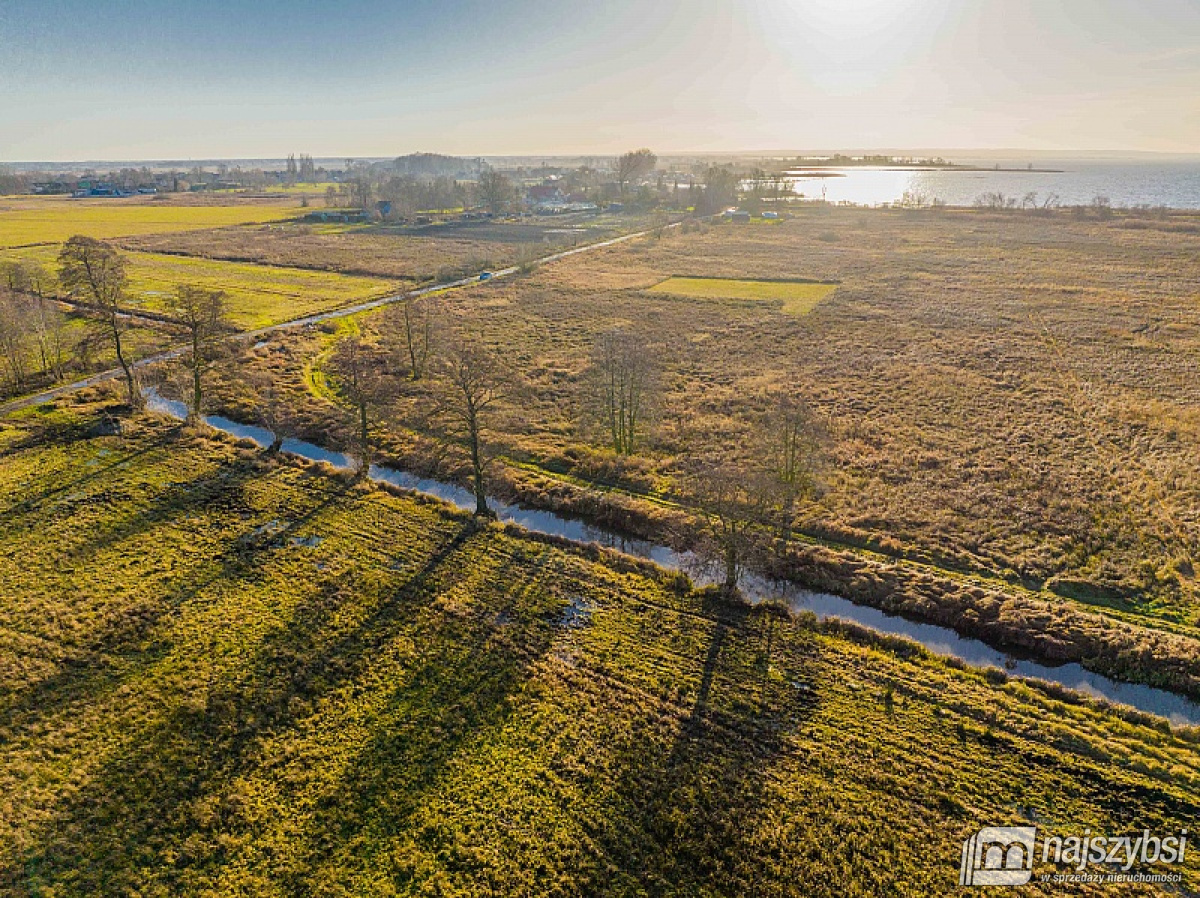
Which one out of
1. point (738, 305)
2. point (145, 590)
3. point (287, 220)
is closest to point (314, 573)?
point (145, 590)

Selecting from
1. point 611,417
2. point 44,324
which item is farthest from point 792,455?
point 44,324

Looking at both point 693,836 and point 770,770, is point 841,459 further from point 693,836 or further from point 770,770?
point 693,836

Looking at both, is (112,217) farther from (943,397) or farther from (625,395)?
(943,397)

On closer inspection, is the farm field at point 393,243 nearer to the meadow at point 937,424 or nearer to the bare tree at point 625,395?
the meadow at point 937,424

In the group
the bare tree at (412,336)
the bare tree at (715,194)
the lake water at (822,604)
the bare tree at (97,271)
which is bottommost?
the lake water at (822,604)

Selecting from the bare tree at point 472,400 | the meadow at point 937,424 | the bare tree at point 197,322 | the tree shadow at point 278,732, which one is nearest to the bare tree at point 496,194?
the meadow at point 937,424
